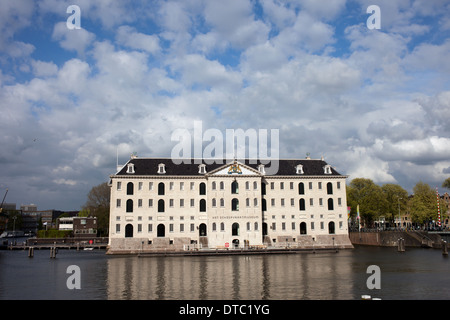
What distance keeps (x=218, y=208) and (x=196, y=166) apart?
30.0ft

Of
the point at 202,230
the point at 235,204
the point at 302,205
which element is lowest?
the point at 202,230

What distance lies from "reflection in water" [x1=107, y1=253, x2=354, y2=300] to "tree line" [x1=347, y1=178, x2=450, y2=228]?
186 feet

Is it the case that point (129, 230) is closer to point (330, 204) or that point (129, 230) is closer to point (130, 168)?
point (130, 168)

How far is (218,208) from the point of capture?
220 feet

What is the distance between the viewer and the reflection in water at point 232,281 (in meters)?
27.6

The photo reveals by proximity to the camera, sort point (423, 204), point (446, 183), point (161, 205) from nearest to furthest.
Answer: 1. point (161, 205)
2. point (423, 204)
3. point (446, 183)

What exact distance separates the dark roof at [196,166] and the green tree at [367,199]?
29.0 metres

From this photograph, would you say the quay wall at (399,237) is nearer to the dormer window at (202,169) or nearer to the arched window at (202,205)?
the arched window at (202,205)

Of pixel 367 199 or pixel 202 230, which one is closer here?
pixel 202 230

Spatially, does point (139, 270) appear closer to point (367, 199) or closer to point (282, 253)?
point (282, 253)

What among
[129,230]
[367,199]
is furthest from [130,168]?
[367,199]

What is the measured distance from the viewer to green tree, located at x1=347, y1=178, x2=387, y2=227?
97250 millimetres

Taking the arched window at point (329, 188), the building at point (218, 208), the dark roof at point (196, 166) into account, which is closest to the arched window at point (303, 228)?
the building at point (218, 208)
